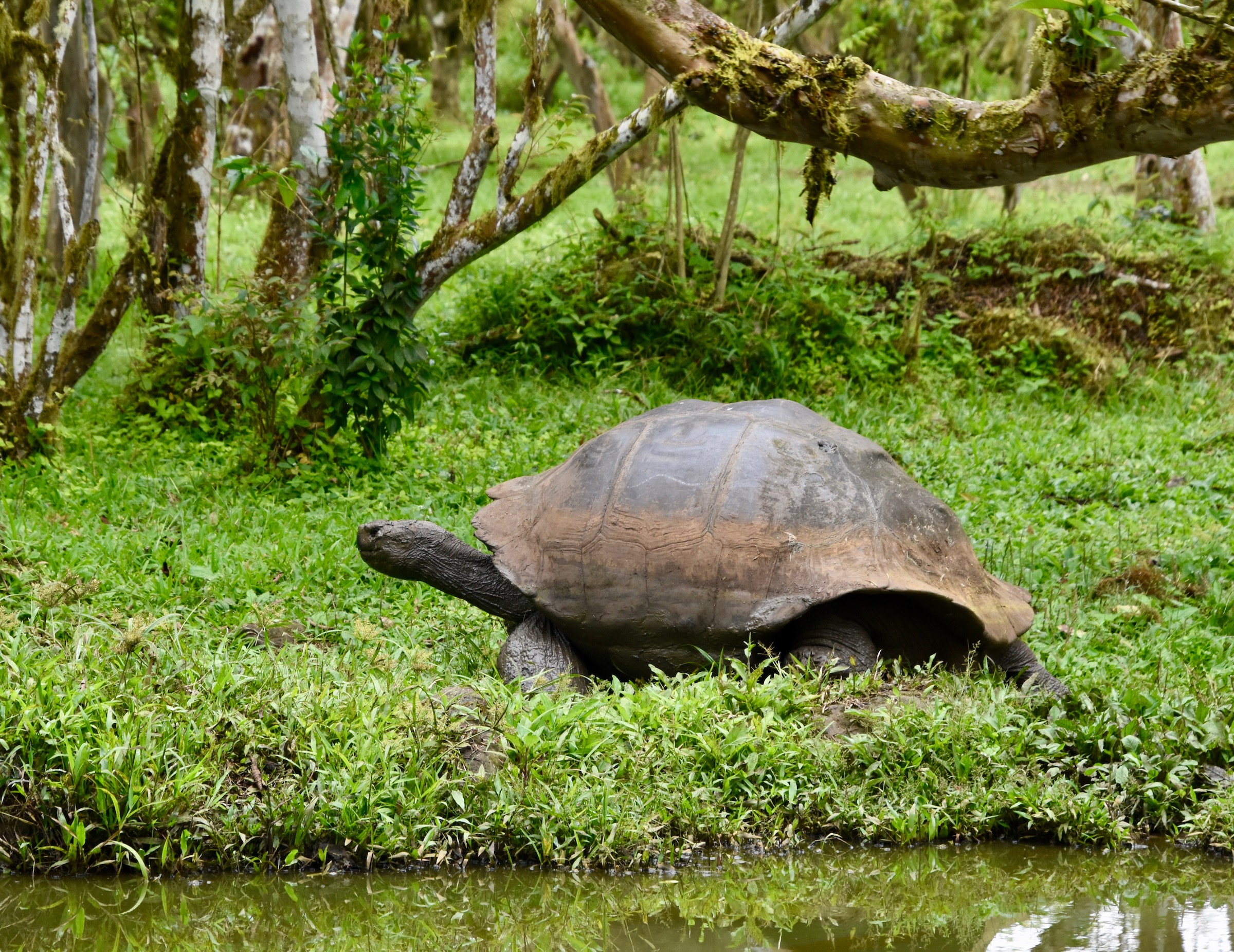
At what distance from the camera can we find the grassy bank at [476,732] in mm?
3506

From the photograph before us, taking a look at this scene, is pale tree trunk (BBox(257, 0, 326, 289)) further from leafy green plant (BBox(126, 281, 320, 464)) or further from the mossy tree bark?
the mossy tree bark

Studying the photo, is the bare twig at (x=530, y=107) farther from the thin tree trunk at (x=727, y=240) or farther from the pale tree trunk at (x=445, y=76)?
the pale tree trunk at (x=445, y=76)

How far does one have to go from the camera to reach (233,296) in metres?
6.61

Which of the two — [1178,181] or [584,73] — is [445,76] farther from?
[1178,181]

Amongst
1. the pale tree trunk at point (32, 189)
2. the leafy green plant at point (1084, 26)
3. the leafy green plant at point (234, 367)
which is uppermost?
the leafy green plant at point (1084, 26)

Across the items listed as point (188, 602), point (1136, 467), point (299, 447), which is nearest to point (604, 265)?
point (299, 447)

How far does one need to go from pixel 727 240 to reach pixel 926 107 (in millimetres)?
3430

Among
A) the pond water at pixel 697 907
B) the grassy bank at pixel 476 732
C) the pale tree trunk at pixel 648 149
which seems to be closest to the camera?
the pond water at pixel 697 907

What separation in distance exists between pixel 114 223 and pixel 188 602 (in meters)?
9.06

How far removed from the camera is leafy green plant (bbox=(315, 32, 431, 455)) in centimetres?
628

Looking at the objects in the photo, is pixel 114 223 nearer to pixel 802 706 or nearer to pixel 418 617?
pixel 418 617

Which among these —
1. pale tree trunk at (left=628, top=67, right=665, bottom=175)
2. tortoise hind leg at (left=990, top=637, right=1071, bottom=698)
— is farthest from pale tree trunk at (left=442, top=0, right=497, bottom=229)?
pale tree trunk at (left=628, top=67, right=665, bottom=175)

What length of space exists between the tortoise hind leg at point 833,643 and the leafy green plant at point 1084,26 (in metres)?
2.35

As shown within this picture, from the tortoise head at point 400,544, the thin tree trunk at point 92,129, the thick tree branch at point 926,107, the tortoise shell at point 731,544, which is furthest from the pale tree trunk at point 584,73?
the tortoise shell at point 731,544
